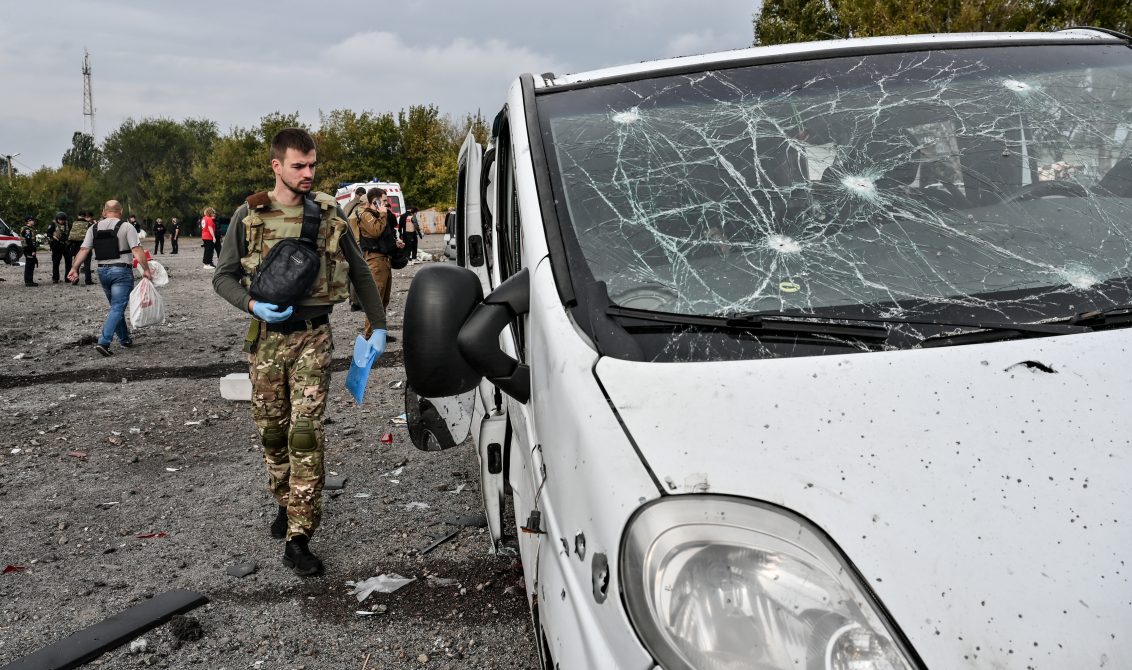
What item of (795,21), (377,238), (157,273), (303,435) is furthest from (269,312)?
(795,21)

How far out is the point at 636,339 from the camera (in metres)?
1.81

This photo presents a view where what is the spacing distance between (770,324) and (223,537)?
345 centimetres

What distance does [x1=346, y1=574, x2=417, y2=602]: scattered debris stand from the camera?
12.2 feet

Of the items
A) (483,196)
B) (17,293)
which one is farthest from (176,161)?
(483,196)

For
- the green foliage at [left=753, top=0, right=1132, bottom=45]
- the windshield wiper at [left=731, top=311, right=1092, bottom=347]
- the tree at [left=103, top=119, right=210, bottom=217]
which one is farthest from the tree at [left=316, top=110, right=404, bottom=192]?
the windshield wiper at [left=731, top=311, right=1092, bottom=347]

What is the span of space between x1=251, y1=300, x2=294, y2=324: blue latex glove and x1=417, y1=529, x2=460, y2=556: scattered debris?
3.97ft

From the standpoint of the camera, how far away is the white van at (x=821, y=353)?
4.64 ft

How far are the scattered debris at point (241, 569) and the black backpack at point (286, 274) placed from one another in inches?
45.8

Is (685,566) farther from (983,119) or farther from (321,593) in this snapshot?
(321,593)

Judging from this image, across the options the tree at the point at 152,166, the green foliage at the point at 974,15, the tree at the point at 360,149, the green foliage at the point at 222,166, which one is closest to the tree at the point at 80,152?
the green foliage at the point at 222,166

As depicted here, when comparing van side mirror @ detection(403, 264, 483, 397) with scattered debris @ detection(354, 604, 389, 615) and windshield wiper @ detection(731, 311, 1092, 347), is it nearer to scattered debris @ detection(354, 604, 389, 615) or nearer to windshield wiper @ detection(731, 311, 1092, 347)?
windshield wiper @ detection(731, 311, 1092, 347)

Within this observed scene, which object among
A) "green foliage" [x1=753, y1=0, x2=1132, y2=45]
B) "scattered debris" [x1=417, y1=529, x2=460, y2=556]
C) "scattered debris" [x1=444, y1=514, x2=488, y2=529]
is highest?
"green foliage" [x1=753, y1=0, x2=1132, y2=45]

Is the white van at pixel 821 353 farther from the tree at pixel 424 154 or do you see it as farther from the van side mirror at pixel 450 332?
the tree at pixel 424 154

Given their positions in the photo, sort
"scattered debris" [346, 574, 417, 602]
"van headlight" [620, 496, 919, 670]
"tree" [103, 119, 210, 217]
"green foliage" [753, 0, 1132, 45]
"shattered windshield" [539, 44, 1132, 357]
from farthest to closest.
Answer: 1. "tree" [103, 119, 210, 217]
2. "green foliage" [753, 0, 1132, 45]
3. "scattered debris" [346, 574, 417, 602]
4. "shattered windshield" [539, 44, 1132, 357]
5. "van headlight" [620, 496, 919, 670]
